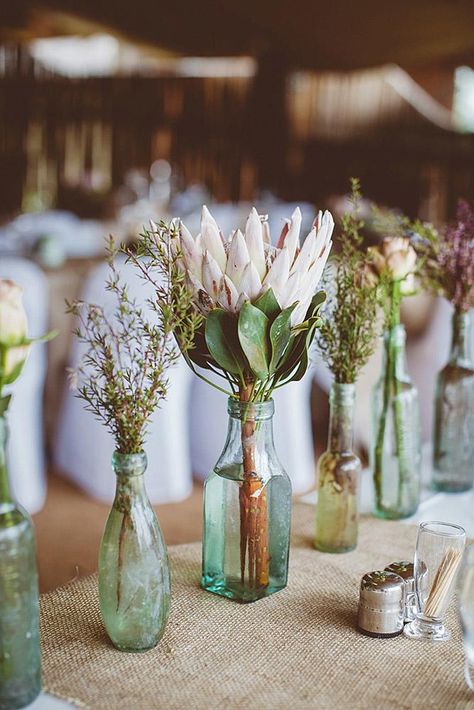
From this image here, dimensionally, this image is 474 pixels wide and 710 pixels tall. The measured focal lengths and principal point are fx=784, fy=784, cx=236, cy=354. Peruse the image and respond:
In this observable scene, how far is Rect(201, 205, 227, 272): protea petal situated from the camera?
0.84 metres

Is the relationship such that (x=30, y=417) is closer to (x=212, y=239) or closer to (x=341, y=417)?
(x=341, y=417)

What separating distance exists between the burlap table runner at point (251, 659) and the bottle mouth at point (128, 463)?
20 cm

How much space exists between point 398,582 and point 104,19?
5.84 metres

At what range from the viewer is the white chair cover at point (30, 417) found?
236 cm

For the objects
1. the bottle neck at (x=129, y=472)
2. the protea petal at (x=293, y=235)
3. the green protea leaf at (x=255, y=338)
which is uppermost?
the protea petal at (x=293, y=235)

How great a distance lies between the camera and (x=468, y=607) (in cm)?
71

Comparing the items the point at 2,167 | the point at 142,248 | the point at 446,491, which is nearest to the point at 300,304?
the point at 142,248

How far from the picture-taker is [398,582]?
2.86ft

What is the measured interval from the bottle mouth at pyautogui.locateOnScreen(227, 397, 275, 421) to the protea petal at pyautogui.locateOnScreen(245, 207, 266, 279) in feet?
0.49

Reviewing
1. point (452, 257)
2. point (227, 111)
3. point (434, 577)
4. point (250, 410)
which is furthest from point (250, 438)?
point (227, 111)

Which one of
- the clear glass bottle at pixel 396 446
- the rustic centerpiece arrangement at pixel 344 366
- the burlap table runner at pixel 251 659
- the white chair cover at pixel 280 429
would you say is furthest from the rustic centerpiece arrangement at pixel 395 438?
the white chair cover at pixel 280 429

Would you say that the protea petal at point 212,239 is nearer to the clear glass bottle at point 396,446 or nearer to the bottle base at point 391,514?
the clear glass bottle at point 396,446

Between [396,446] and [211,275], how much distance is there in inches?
21.0

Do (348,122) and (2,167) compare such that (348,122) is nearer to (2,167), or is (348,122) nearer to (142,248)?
(2,167)
